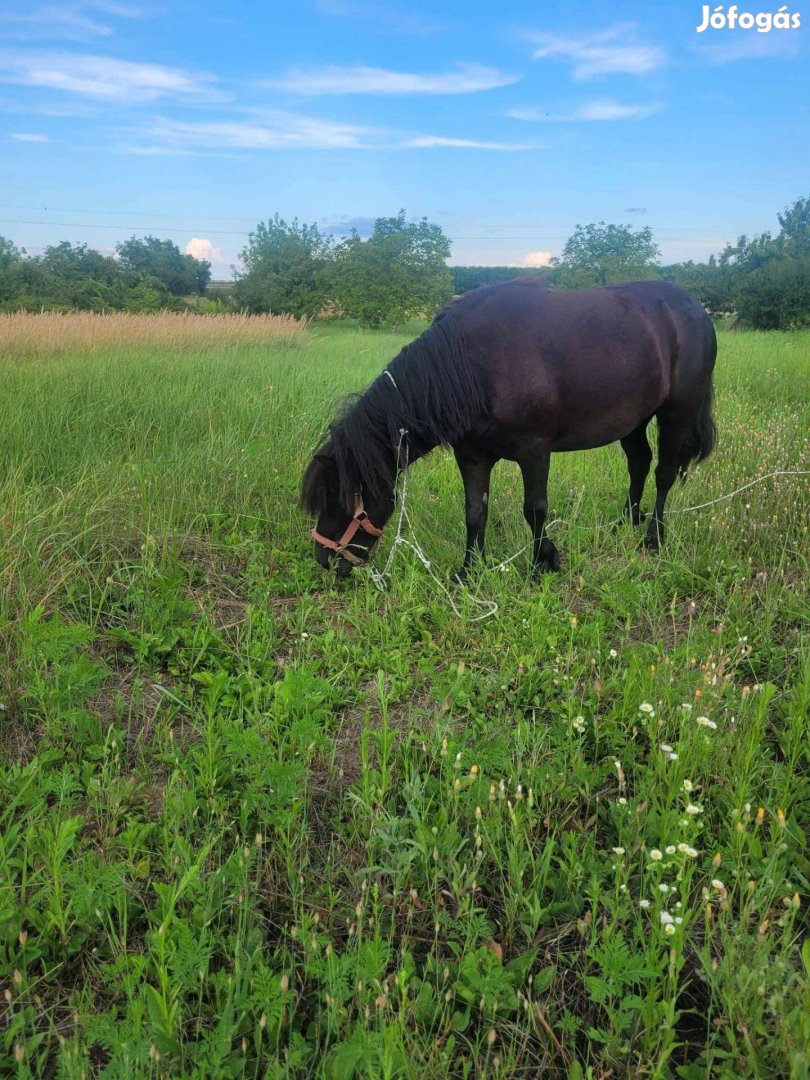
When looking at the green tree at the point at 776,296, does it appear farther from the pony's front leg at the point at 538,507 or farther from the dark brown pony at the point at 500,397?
the pony's front leg at the point at 538,507

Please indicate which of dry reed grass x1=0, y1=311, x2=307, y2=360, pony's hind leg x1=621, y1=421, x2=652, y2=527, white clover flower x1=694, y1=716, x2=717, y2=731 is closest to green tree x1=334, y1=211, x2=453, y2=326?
dry reed grass x1=0, y1=311, x2=307, y2=360

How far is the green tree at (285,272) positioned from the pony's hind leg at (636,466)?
4156 centimetres

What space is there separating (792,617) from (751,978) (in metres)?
2.47

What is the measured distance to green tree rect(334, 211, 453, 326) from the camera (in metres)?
38.0

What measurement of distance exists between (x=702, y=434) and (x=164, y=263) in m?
54.8

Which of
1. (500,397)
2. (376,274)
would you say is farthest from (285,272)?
(500,397)

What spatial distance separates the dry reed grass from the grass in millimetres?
6963

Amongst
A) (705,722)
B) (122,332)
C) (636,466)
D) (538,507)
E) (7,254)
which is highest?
(7,254)

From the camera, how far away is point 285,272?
152ft

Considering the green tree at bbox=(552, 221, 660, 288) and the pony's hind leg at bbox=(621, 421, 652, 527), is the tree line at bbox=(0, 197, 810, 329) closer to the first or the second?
the green tree at bbox=(552, 221, 660, 288)

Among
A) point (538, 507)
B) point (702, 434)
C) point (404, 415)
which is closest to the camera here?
point (404, 415)

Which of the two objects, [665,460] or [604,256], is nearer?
[665,460]

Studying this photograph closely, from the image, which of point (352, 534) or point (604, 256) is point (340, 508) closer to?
point (352, 534)

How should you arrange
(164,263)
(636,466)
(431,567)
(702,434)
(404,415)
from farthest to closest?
(164,263) → (636,466) → (702,434) → (431,567) → (404,415)
